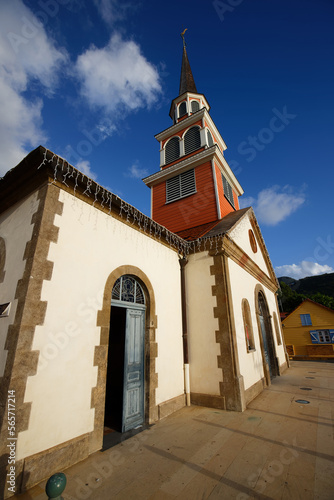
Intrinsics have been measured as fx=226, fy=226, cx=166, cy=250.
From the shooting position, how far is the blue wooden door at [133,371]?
15.3 ft

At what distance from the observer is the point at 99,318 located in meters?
4.13

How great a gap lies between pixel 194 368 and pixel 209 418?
1.39 meters

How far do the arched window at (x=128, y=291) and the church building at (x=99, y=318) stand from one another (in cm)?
2

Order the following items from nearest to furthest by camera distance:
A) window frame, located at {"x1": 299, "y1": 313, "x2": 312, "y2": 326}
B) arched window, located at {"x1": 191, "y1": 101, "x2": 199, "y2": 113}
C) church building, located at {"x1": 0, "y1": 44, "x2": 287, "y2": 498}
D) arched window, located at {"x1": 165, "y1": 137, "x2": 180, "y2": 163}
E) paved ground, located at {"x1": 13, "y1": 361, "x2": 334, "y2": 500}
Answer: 1. paved ground, located at {"x1": 13, "y1": 361, "x2": 334, "y2": 500}
2. church building, located at {"x1": 0, "y1": 44, "x2": 287, "y2": 498}
3. arched window, located at {"x1": 165, "y1": 137, "x2": 180, "y2": 163}
4. arched window, located at {"x1": 191, "y1": 101, "x2": 199, "y2": 113}
5. window frame, located at {"x1": 299, "y1": 313, "x2": 312, "y2": 326}

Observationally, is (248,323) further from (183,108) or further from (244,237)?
(183,108)

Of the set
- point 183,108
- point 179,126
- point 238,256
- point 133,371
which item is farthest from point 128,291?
point 183,108

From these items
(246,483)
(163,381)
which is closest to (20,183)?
(163,381)

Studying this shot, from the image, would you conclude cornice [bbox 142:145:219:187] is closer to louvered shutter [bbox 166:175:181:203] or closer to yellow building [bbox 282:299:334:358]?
louvered shutter [bbox 166:175:181:203]

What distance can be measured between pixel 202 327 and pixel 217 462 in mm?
3403

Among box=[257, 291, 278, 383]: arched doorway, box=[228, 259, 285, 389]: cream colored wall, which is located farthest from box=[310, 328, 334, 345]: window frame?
box=[228, 259, 285, 389]: cream colored wall

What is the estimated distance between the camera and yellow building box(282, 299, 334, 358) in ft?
68.0

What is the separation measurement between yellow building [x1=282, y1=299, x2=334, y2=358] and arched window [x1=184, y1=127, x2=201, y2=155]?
61.2 ft

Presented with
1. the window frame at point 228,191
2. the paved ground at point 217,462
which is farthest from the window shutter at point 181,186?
the paved ground at point 217,462

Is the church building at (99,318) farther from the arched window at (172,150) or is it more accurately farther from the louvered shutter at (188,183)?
the arched window at (172,150)
